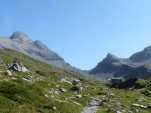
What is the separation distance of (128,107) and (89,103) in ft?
19.7

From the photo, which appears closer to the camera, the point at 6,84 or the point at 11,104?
the point at 11,104

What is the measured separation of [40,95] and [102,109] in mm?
7765

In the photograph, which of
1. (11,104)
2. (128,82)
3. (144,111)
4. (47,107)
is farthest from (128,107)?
(128,82)

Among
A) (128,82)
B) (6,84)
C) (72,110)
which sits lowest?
(72,110)

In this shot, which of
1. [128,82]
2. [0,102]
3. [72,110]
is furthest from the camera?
[128,82]

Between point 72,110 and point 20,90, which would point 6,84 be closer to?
point 20,90

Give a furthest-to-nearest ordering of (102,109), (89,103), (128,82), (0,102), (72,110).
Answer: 1. (128,82)
2. (89,103)
3. (102,109)
4. (72,110)
5. (0,102)

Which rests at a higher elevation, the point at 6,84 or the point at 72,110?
the point at 6,84

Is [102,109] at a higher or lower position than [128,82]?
lower

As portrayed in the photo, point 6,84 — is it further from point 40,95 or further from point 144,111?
point 144,111

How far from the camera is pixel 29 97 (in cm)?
4338

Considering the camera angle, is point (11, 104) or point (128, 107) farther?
point (128, 107)

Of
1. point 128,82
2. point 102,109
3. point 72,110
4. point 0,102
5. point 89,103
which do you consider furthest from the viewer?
point 128,82

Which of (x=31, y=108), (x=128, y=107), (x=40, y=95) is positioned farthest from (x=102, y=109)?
(x=31, y=108)
